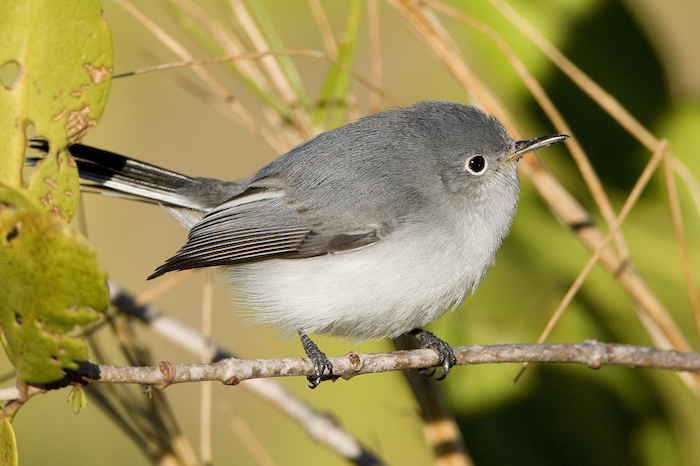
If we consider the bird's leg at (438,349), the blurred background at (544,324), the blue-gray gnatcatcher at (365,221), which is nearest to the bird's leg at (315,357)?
the blue-gray gnatcatcher at (365,221)

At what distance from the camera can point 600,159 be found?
1906mm

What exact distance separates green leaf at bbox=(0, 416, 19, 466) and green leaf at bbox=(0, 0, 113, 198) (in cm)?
34

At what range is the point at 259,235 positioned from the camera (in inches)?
73.4

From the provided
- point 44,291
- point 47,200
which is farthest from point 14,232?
point 47,200

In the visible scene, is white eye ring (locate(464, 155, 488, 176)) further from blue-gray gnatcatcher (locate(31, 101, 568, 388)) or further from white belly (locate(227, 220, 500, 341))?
white belly (locate(227, 220, 500, 341))

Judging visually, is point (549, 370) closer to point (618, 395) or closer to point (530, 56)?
point (618, 395)

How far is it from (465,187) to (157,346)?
1779 millimetres

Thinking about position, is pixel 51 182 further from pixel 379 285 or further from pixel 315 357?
pixel 315 357

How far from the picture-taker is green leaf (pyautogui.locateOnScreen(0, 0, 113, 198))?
96 cm

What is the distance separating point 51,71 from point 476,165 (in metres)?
1.21

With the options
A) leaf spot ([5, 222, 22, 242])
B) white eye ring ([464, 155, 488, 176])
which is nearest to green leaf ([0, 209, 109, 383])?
leaf spot ([5, 222, 22, 242])

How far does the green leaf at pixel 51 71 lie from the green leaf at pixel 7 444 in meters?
0.34

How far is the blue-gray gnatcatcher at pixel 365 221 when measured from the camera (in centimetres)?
166

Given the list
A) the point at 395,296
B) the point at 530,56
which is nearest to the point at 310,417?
the point at 395,296
